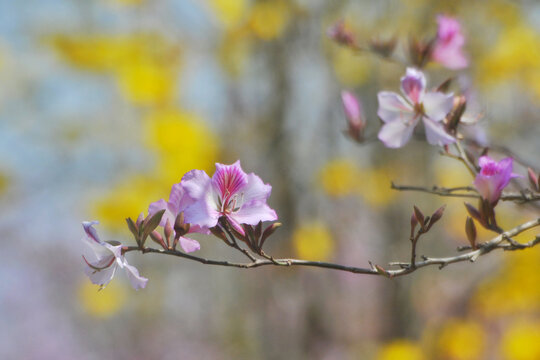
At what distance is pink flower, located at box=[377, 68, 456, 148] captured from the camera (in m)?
1.22

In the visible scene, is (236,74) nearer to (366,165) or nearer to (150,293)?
(366,165)

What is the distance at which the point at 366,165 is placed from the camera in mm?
5066

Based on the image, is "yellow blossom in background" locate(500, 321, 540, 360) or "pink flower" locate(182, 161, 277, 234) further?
"yellow blossom in background" locate(500, 321, 540, 360)

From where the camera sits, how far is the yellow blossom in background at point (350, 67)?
4.54m

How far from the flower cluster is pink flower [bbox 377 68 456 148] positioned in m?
0.38

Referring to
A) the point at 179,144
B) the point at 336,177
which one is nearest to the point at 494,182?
the point at 179,144

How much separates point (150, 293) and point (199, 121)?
2356 mm

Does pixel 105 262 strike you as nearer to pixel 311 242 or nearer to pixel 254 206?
pixel 254 206

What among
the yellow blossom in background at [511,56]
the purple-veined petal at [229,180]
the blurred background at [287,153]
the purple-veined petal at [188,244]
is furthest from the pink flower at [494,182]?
the yellow blossom in background at [511,56]

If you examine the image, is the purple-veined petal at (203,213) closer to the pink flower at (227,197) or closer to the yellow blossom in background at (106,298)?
the pink flower at (227,197)

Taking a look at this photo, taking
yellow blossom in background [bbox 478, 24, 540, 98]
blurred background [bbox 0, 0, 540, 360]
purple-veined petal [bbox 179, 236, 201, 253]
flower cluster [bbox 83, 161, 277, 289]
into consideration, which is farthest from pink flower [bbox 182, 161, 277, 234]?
yellow blossom in background [bbox 478, 24, 540, 98]

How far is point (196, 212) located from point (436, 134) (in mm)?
544

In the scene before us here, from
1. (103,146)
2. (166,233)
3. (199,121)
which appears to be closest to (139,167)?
(103,146)

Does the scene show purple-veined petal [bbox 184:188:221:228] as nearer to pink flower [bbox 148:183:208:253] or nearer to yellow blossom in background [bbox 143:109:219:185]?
pink flower [bbox 148:183:208:253]
